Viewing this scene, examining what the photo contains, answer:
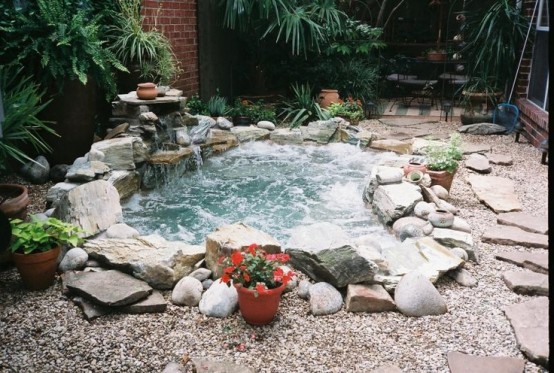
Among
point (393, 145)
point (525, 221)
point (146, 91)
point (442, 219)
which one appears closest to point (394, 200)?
point (442, 219)

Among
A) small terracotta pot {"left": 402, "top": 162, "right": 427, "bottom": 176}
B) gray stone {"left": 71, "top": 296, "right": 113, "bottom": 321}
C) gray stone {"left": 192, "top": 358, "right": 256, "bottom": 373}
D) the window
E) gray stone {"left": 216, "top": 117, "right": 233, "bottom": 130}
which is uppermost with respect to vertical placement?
the window

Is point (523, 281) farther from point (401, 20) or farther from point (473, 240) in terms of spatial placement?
point (401, 20)

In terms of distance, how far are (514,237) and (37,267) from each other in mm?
2974

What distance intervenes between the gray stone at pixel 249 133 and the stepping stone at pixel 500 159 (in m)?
2.66

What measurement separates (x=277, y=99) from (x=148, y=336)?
5.97 meters

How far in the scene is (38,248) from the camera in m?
2.64

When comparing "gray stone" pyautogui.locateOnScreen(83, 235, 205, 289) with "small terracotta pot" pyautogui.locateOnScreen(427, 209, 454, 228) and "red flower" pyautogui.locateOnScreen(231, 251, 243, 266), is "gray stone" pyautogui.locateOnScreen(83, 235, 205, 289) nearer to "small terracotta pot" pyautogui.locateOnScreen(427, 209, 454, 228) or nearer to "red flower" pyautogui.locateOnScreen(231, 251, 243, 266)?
"red flower" pyautogui.locateOnScreen(231, 251, 243, 266)

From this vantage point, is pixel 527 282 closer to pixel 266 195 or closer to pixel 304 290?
pixel 304 290

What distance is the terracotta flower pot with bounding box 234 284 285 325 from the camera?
91.3 inches

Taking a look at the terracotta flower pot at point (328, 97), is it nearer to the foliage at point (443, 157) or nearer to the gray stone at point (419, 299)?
the foliage at point (443, 157)

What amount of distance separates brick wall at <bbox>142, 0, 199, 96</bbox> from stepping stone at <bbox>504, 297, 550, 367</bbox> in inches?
197

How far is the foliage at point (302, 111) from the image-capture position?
22.1ft

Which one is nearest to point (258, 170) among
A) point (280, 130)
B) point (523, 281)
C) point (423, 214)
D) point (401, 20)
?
point (280, 130)

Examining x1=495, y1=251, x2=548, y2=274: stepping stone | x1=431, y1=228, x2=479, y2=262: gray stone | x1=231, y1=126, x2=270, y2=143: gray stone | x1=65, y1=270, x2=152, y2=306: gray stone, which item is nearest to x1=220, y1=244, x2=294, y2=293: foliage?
x1=65, y1=270, x2=152, y2=306: gray stone
